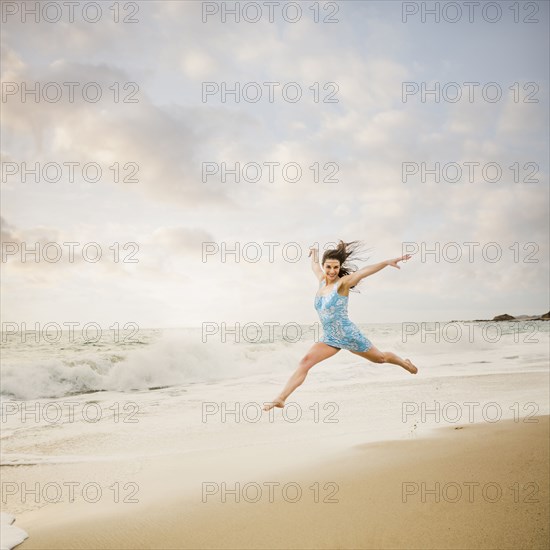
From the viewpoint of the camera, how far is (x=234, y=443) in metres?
12.9

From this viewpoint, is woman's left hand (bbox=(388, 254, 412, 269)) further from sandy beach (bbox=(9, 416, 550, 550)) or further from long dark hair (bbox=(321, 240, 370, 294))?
sandy beach (bbox=(9, 416, 550, 550))

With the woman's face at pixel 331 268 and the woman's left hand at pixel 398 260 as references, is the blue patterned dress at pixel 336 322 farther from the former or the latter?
the woman's left hand at pixel 398 260

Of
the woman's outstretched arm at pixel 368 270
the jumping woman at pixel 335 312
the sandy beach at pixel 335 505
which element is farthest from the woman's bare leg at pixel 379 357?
the sandy beach at pixel 335 505

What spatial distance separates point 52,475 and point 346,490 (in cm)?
653

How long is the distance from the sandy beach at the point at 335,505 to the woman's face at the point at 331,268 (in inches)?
284

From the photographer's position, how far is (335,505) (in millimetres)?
8836

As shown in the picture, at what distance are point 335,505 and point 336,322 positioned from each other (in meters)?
8.03

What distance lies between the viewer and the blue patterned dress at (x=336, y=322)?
1.85 metres

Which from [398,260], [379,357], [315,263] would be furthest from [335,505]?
[398,260]

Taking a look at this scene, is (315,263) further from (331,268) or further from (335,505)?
(335,505)

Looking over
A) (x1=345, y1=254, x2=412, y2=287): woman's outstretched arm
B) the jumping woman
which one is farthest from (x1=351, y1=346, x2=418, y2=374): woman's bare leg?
(x1=345, y1=254, x2=412, y2=287): woman's outstretched arm

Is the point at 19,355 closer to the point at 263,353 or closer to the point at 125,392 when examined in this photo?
the point at 125,392

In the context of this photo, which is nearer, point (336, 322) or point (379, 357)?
point (336, 322)

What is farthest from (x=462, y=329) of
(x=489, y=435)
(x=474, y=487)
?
(x=474, y=487)
